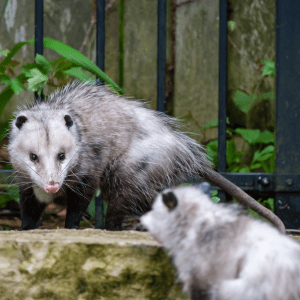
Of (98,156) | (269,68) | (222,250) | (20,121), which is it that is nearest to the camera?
(222,250)

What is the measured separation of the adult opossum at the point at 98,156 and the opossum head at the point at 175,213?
2.86ft

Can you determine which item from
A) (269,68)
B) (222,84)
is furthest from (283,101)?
(269,68)

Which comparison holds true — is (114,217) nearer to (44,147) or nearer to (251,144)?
(44,147)

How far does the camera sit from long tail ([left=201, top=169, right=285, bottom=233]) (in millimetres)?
2016

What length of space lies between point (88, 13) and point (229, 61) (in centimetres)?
121

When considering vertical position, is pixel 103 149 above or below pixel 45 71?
below

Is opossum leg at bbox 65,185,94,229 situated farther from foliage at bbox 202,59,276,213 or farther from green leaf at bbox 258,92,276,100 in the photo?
green leaf at bbox 258,92,276,100

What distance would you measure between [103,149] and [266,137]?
157 centimetres

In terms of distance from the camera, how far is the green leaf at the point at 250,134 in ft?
11.0

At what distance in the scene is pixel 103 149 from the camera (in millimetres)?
2340

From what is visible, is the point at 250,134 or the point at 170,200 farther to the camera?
the point at 250,134

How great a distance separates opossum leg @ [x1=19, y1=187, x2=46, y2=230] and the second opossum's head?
A: 0.10 m

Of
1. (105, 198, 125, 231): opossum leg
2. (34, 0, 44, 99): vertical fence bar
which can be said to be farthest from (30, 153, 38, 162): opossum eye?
(34, 0, 44, 99): vertical fence bar

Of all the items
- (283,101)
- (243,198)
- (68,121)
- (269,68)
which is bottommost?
(243,198)
